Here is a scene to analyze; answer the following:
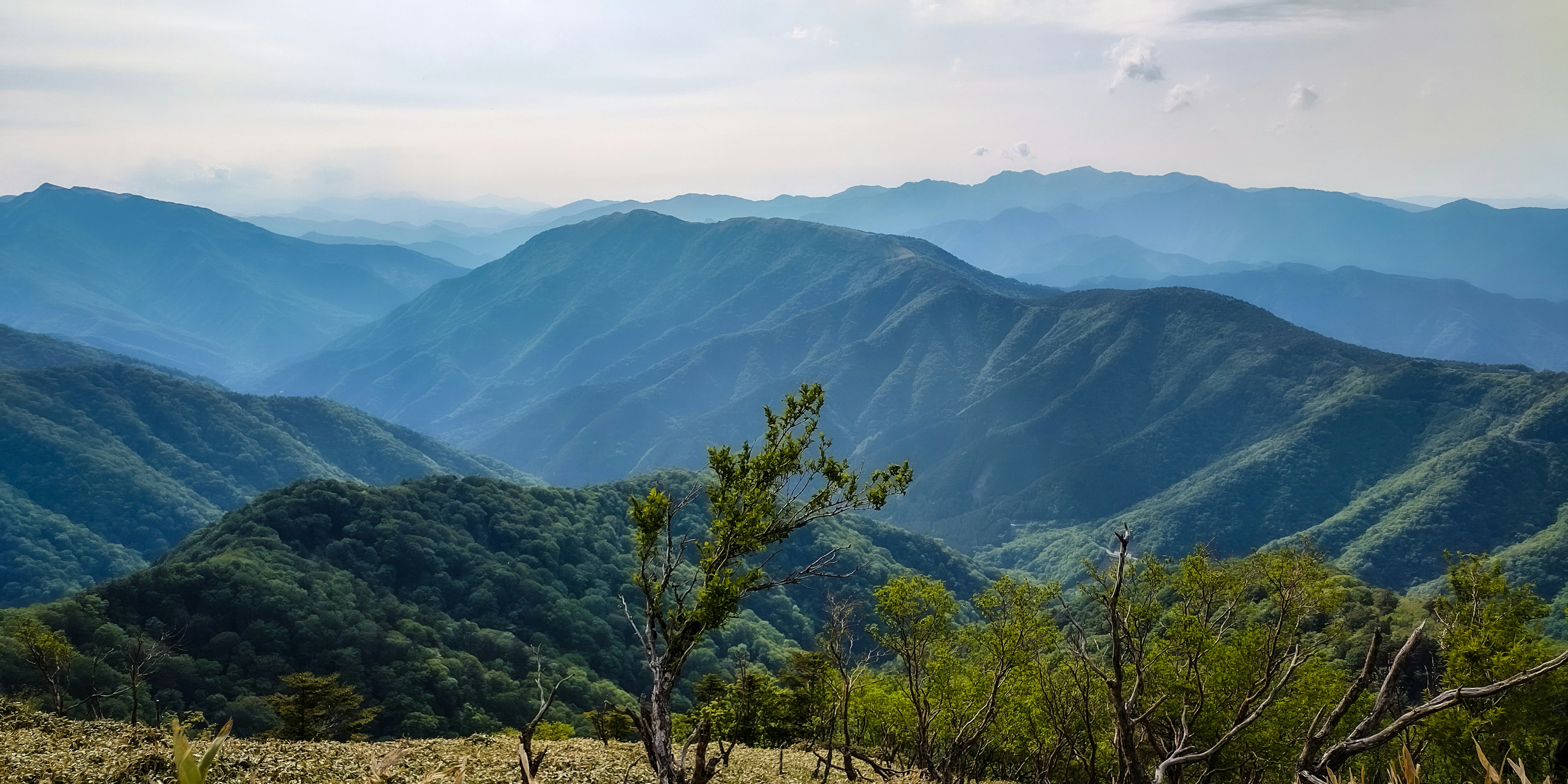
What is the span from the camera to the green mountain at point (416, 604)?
7138 cm

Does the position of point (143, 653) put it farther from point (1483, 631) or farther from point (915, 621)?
point (1483, 631)

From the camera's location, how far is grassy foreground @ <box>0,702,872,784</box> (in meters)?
16.6

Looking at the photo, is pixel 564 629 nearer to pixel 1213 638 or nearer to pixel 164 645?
pixel 164 645

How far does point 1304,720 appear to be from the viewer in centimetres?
2778

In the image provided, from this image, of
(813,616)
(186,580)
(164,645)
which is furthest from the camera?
(813,616)

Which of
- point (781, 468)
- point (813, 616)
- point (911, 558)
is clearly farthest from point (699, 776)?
point (911, 558)

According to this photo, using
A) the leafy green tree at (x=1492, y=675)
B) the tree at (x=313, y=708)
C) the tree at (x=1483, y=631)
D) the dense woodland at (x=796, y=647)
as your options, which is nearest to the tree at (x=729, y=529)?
the dense woodland at (x=796, y=647)

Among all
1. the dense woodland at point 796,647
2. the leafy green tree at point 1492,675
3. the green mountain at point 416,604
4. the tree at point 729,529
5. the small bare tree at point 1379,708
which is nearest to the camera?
the small bare tree at point 1379,708

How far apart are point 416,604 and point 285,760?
82.7 m

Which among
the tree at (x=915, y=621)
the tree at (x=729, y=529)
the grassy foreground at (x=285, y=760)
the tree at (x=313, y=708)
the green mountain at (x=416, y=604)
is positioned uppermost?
the tree at (x=729, y=529)

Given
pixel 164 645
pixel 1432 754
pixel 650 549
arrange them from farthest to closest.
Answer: pixel 164 645 < pixel 1432 754 < pixel 650 549

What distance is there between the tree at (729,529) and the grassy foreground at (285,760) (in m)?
3.78

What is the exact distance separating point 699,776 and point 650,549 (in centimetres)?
389

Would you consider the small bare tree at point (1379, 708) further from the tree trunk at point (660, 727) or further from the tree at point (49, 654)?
the tree at point (49, 654)
